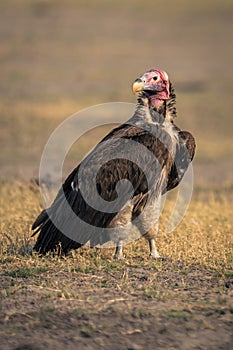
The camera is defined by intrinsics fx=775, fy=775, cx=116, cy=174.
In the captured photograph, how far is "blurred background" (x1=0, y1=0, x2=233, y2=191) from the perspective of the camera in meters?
17.5

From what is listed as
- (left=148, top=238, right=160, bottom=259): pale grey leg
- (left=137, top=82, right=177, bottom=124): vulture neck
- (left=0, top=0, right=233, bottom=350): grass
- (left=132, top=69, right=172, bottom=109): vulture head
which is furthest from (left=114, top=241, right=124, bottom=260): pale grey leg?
(left=132, top=69, right=172, bottom=109): vulture head

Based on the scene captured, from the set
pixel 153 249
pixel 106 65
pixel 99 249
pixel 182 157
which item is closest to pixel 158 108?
pixel 182 157

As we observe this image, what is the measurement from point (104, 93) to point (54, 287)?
1882 cm

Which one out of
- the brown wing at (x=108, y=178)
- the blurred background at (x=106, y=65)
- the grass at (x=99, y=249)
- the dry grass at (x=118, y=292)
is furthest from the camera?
the blurred background at (x=106, y=65)

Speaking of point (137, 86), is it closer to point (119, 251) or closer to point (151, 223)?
point (151, 223)

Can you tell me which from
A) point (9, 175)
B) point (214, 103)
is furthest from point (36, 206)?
point (214, 103)

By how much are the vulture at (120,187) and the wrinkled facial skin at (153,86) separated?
23cm

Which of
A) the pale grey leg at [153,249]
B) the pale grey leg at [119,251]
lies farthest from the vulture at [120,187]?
the pale grey leg at [153,249]

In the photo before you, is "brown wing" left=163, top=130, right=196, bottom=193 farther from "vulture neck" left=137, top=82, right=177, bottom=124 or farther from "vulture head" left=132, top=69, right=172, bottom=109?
"vulture head" left=132, top=69, right=172, bottom=109

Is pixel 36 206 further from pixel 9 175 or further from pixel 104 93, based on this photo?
pixel 104 93

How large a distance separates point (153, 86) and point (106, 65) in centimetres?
2581

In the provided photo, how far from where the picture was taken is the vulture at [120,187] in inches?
254

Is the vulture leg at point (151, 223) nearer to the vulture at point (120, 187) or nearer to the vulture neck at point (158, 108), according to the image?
the vulture at point (120, 187)

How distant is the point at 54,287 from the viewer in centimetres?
568
